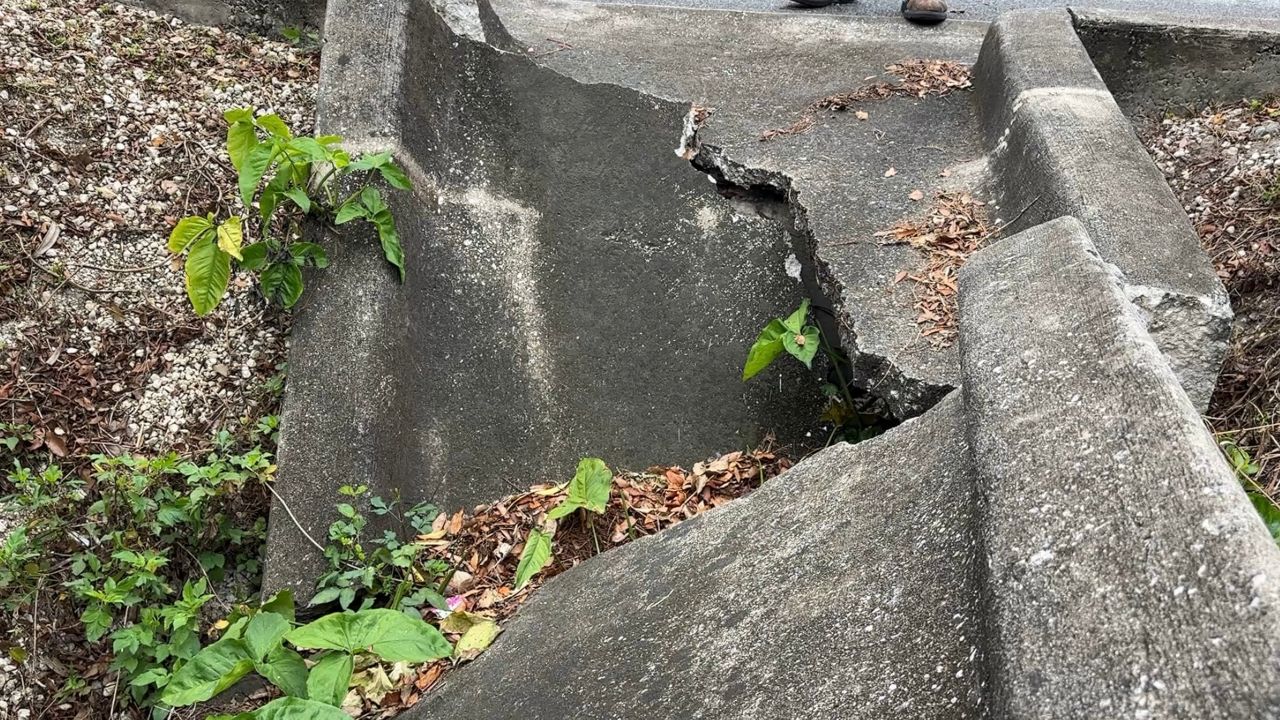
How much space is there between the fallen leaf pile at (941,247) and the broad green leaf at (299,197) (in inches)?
64.6

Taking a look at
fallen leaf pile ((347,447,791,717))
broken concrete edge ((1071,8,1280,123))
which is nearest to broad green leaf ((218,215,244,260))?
fallen leaf pile ((347,447,791,717))

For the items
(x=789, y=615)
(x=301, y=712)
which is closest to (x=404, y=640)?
(x=301, y=712)

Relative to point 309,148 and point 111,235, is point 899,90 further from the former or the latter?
point 111,235

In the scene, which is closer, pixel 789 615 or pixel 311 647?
pixel 789 615

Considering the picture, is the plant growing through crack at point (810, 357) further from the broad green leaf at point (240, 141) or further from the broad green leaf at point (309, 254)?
the broad green leaf at point (240, 141)

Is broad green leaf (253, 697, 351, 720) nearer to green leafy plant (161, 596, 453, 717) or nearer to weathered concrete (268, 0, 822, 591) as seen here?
green leafy plant (161, 596, 453, 717)

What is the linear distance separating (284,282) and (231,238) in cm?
18

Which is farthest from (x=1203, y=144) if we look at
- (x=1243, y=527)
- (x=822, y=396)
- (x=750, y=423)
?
(x=1243, y=527)

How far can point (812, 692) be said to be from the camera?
1.26 meters

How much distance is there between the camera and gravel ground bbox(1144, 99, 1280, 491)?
2.15 meters

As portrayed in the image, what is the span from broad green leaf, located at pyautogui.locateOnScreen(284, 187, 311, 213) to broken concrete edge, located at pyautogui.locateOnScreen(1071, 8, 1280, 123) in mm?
2780

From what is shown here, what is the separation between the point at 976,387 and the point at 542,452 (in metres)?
1.52

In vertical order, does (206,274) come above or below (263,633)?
above

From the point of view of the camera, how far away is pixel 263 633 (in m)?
1.83
